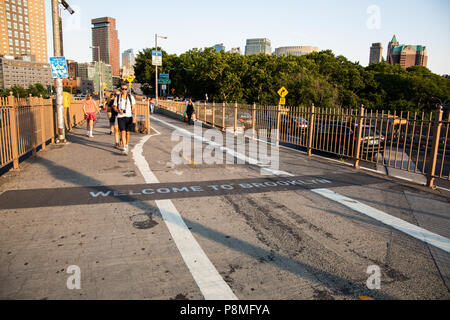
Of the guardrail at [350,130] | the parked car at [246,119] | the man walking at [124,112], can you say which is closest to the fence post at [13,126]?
the man walking at [124,112]

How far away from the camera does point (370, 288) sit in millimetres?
3314

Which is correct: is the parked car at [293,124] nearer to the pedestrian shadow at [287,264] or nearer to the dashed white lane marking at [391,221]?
the dashed white lane marking at [391,221]

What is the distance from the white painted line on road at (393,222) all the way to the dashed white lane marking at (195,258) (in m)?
3.10

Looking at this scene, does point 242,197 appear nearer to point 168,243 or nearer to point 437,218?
point 168,243

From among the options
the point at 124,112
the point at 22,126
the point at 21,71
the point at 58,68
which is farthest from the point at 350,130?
the point at 21,71

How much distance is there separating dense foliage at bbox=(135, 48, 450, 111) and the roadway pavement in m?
37.1

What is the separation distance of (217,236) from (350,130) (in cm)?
769

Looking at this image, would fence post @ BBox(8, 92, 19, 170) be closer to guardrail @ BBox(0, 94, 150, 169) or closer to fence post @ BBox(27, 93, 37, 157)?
guardrail @ BBox(0, 94, 150, 169)

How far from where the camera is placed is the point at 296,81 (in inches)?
1772

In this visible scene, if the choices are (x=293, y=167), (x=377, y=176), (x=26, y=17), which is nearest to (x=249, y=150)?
(x=293, y=167)

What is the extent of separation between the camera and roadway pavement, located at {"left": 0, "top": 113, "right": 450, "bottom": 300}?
329cm

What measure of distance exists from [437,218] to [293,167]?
4357 millimetres

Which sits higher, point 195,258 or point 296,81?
point 296,81

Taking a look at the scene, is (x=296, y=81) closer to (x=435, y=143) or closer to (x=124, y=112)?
(x=124, y=112)
